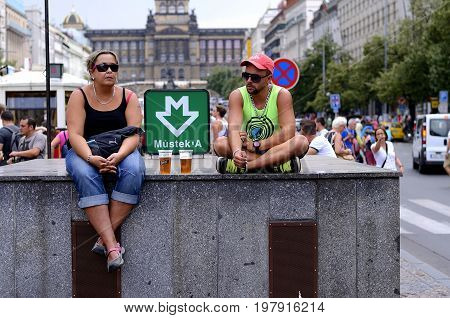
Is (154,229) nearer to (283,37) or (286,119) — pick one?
(286,119)

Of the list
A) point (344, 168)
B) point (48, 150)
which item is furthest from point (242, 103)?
point (48, 150)

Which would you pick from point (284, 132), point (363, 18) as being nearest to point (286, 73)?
point (284, 132)

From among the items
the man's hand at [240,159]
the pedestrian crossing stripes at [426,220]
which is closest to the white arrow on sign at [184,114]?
the man's hand at [240,159]

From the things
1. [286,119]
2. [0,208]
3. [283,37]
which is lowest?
[0,208]

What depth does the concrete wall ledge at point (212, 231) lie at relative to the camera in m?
7.21

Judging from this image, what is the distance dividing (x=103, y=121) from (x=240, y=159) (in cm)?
104

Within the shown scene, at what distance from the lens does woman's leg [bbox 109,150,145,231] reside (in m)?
7.02

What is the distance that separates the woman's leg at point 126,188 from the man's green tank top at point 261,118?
2.84ft

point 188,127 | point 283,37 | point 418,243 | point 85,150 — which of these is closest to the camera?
point 85,150

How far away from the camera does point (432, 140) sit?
29609 mm

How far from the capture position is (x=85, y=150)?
7.03 m

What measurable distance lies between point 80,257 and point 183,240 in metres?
0.74

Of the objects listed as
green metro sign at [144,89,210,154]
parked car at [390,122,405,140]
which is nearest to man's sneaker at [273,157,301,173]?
green metro sign at [144,89,210,154]

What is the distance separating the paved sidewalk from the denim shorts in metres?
2.73
